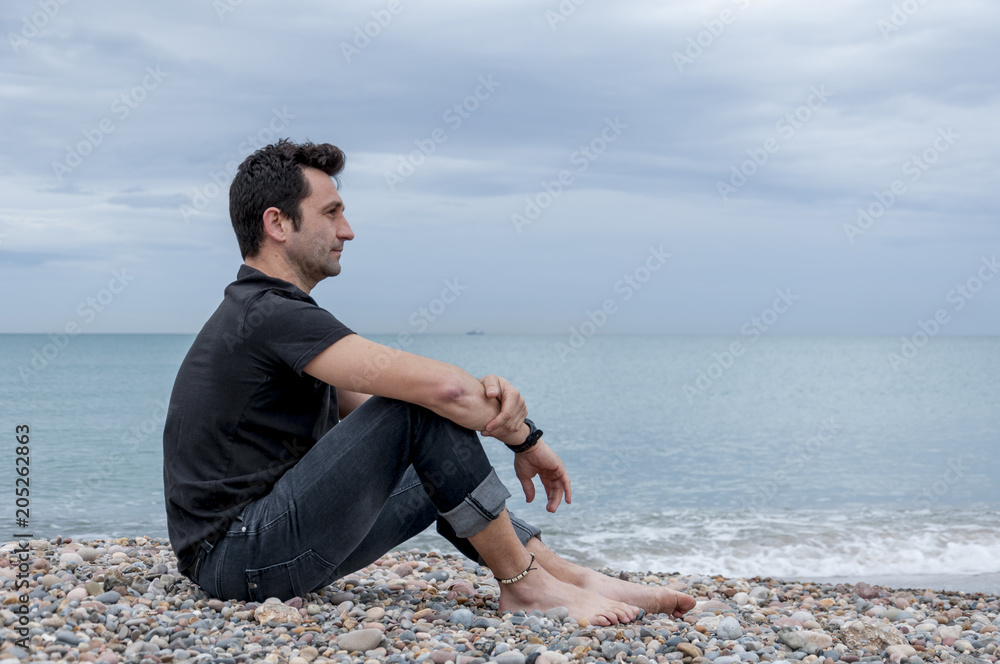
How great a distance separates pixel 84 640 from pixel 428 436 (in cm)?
130

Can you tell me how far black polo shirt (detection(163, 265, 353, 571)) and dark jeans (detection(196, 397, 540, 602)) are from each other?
0.10 metres

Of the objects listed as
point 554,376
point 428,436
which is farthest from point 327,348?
point 554,376

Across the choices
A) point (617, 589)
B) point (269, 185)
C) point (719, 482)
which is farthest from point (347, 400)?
point (719, 482)

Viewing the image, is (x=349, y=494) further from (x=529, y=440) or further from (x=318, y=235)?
(x=318, y=235)

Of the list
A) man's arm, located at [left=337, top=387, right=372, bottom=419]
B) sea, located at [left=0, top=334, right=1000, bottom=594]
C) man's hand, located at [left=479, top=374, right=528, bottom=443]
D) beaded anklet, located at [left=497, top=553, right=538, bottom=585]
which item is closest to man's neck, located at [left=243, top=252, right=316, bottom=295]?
man's arm, located at [left=337, top=387, right=372, bottom=419]

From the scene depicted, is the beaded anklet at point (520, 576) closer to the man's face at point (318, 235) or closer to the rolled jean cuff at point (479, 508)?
the rolled jean cuff at point (479, 508)

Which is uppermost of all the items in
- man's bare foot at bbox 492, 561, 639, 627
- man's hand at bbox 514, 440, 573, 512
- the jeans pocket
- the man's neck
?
the man's neck

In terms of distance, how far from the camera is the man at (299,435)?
277cm

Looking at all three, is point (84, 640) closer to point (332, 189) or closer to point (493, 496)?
point (493, 496)

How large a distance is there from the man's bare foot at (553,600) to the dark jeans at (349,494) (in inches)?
16.8

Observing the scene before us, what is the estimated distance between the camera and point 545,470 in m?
3.33

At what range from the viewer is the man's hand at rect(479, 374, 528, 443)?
287 centimetres

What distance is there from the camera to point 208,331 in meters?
2.93

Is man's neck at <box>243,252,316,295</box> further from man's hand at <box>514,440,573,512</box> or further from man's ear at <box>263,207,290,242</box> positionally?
man's hand at <box>514,440,573,512</box>
